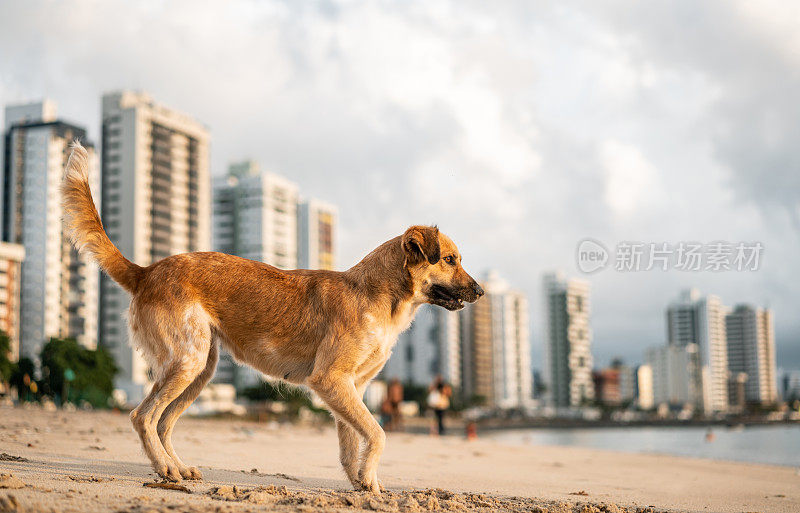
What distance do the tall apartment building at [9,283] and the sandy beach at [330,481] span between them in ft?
318

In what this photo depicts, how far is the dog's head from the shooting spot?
6.14 m

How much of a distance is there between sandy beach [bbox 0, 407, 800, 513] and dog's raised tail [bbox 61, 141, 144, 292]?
169cm

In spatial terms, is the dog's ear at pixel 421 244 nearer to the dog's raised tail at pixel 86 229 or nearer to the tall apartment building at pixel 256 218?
the dog's raised tail at pixel 86 229

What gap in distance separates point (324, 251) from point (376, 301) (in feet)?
487

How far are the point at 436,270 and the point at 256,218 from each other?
13405 cm

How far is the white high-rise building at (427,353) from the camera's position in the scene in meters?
178

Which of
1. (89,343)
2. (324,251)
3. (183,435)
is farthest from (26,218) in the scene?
(183,435)

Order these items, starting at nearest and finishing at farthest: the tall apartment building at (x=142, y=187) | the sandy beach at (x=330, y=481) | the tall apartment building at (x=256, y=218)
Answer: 1. the sandy beach at (x=330, y=481)
2. the tall apartment building at (x=142, y=187)
3. the tall apartment building at (x=256, y=218)

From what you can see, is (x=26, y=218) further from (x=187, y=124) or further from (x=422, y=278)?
(x=422, y=278)

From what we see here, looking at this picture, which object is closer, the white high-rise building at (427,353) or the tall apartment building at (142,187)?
the tall apartment building at (142,187)

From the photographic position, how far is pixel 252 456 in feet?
31.0

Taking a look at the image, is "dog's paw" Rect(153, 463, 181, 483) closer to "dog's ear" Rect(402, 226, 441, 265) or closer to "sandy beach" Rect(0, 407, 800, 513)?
"sandy beach" Rect(0, 407, 800, 513)

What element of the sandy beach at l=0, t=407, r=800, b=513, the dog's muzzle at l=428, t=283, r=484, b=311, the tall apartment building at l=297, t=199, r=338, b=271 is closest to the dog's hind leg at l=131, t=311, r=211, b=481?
the sandy beach at l=0, t=407, r=800, b=513

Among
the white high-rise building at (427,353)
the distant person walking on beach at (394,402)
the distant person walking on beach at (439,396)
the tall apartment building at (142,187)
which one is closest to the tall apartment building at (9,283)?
the tall apartment building at (142,187)
